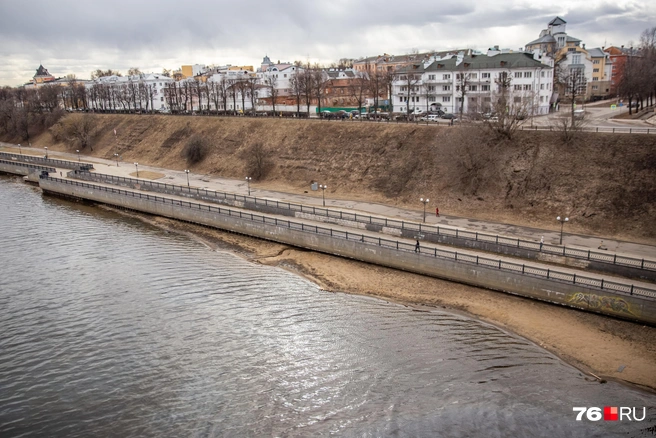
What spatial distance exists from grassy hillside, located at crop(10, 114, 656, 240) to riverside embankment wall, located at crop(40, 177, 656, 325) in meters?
12.7

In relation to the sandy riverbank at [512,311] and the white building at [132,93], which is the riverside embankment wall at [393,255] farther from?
the white building at [132,93]

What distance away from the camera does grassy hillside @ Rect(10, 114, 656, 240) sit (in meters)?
42.4

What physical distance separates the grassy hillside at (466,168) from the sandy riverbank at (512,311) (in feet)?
44.9

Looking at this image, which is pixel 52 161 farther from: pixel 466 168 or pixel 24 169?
pixel 466 168

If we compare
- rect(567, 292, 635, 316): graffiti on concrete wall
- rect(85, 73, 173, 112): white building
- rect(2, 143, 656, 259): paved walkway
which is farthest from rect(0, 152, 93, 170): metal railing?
rect(567, 292, 635, 316): graffiti on concrete wall

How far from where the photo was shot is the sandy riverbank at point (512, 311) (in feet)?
80.9

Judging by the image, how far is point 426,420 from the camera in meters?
20.7

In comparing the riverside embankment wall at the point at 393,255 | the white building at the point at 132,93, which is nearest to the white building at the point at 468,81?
the riverside embankment wall at the point at 393,255

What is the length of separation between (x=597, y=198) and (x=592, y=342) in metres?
20.7

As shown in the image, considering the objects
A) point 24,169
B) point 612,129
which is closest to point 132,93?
point 24,169

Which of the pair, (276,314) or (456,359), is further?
(276,314)

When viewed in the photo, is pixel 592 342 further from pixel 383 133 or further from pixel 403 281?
pixel 383 133

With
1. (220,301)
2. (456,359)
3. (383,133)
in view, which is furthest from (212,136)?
(456,359)

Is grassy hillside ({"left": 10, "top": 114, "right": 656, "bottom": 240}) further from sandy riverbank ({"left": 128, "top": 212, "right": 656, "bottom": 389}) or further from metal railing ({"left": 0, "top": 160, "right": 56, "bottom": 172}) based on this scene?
metal railing ({"left": 0, "top": 160, "right": 56, "bottom": 172})
